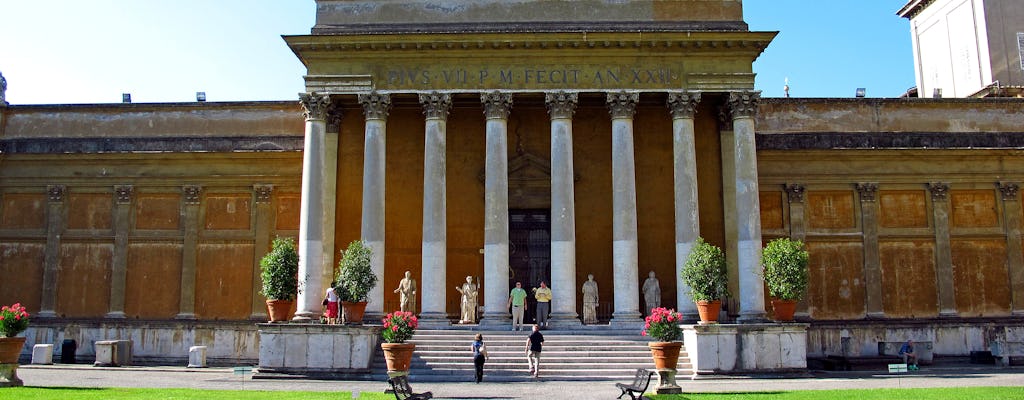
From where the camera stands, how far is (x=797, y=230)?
95.7ft

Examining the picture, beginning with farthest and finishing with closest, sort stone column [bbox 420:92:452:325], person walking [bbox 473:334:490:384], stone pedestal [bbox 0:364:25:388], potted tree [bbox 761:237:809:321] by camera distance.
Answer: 1. stone column [bbox 420:92:452:325]
2. potted tree [bbox 761:237:809:321]
3. person walking [bbox 473:334:490:384]
4. stone pedestal [bbox 0:364:25:388]

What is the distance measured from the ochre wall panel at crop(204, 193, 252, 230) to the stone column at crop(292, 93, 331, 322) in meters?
5.21

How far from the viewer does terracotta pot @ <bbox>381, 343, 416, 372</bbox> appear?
1855cm

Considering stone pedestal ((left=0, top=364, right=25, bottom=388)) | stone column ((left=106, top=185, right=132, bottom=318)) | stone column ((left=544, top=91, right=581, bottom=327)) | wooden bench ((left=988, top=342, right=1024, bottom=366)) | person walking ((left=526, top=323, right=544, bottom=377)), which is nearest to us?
stone pedestal ((left=0, top=364, right=25, bottom=388))

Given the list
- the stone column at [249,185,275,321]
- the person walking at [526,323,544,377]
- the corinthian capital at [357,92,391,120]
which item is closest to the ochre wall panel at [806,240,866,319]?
the person walking at [526,323,544,377]

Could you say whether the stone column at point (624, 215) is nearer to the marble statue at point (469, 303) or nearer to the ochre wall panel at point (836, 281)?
the marble statue at point (469, 303)

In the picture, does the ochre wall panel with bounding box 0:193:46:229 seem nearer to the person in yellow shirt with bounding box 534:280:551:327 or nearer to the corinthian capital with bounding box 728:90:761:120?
the person in yellow shirt with bounding box 534:280:551:327

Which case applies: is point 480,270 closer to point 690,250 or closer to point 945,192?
point 690,250

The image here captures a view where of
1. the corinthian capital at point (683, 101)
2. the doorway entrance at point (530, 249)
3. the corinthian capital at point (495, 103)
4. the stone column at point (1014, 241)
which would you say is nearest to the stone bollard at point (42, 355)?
the doorway entrance at point (530, 249)

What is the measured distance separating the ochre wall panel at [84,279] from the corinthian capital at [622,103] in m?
17.6

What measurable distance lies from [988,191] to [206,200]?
26.4 m

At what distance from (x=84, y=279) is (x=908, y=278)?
27.5 meters

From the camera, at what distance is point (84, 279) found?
29.7 metres

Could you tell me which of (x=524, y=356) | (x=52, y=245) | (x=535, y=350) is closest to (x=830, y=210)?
(x=524, y=356)
